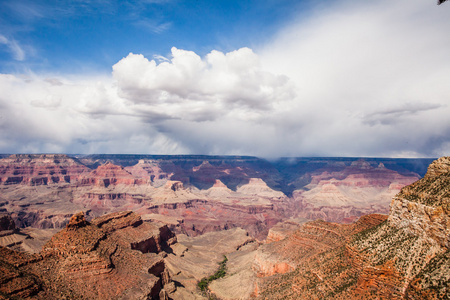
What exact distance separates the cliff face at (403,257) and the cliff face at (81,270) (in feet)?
112

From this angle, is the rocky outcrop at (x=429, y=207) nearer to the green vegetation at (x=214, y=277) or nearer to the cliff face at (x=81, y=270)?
the cliff face at (x=81, y=270)

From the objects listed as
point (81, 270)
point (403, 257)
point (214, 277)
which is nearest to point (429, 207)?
point (403, 257)

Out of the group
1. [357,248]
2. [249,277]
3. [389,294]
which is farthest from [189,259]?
[389,294]

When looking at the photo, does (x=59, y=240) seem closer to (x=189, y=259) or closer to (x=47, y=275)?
(x=47, y=275)

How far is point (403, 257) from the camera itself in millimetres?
31344

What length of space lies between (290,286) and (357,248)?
19056 millimetres

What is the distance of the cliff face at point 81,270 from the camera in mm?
42375

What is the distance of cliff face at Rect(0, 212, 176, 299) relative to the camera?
42375 mm

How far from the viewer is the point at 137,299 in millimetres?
51344

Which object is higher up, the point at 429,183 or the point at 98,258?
the point at 429,183

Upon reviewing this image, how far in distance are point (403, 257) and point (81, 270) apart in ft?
182

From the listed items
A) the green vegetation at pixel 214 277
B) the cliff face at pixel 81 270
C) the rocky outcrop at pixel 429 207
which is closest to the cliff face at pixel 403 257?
the rocky outcrop at pixel 429 207

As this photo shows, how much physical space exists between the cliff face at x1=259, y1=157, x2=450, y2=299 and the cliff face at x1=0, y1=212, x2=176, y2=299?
34287 mm

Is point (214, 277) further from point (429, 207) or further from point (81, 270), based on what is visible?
point (429, 207)
